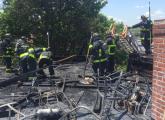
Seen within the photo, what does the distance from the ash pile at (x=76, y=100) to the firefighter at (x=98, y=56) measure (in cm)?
93

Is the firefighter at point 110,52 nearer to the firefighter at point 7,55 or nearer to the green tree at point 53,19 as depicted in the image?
the firefighter at point 7,55

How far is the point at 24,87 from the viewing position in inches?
512

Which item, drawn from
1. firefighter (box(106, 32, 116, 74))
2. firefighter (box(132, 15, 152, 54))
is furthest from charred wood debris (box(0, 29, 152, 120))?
firefighter (box(132, 15, 152, 54))

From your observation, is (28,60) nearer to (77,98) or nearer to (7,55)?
(7,55)

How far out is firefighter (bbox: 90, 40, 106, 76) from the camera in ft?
48.8

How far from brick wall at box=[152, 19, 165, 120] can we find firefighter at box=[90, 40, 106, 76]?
8958 millimetres

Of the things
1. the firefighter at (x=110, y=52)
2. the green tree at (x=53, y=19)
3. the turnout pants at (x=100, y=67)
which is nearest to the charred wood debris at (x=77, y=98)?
the turnout pants at (x=100, y=67)

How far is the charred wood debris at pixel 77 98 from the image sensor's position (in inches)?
324

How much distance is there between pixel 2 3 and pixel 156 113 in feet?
73.5

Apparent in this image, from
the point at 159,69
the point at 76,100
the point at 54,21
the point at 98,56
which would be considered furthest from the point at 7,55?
the point at 159,69

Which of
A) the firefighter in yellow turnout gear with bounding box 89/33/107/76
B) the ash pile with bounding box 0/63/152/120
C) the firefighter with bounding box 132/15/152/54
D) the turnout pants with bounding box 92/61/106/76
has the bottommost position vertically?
the ash pile with bounding box 0/63/152/120

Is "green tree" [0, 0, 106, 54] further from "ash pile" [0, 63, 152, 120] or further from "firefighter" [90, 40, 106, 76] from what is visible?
"ash pile" [0, 63, 152, 120]

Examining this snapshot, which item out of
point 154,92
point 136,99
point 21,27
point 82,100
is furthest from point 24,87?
point 21,27

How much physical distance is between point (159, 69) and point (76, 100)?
5.25 m
